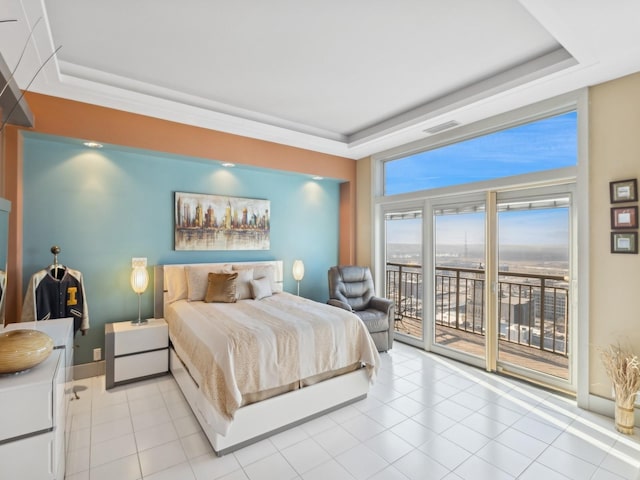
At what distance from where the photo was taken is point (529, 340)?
11.9 feet

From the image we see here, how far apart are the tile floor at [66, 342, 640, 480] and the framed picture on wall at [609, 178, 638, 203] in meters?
1.85

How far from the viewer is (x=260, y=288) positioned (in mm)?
3994

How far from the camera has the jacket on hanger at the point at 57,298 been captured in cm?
295

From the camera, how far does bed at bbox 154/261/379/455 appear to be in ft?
7.39

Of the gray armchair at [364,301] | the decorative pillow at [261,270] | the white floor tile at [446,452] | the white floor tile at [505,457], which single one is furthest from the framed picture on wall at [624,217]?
the decorative pillow at [261,270]

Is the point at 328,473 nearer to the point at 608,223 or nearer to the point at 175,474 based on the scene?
the point at 175,474

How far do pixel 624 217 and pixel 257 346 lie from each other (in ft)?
10.3

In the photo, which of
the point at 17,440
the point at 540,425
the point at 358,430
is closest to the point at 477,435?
the point at 540,425

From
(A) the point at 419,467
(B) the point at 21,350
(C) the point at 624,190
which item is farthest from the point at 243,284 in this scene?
(C) the point at 624,190

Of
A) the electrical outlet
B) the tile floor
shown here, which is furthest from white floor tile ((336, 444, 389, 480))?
the electrical outlet

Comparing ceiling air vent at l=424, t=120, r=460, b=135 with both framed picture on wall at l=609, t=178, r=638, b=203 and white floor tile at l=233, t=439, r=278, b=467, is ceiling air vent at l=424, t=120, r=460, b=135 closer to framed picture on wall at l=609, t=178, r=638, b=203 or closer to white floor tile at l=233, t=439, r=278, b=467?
framed picture on wall at l=609, t=178, r=638, b=203

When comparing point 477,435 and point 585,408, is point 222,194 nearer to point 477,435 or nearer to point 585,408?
point 477,435

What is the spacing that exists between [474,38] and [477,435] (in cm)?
306

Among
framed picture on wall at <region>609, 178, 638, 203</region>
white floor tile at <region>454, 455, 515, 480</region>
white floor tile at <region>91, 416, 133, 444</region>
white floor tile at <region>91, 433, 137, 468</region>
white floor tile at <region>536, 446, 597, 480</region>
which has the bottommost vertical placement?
white floor tile at <region>536, 446, 597, 480</region>
